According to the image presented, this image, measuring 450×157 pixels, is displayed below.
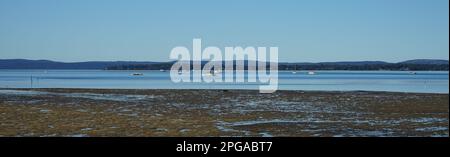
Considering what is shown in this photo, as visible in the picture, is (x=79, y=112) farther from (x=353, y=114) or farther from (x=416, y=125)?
(x=416, y=125)

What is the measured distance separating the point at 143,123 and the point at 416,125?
879 centimetres

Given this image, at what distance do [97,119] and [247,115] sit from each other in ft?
19.2

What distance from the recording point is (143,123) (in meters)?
17.6

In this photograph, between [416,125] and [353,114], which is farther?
[353,114]

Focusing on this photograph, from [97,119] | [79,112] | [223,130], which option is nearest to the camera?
[223,130]
